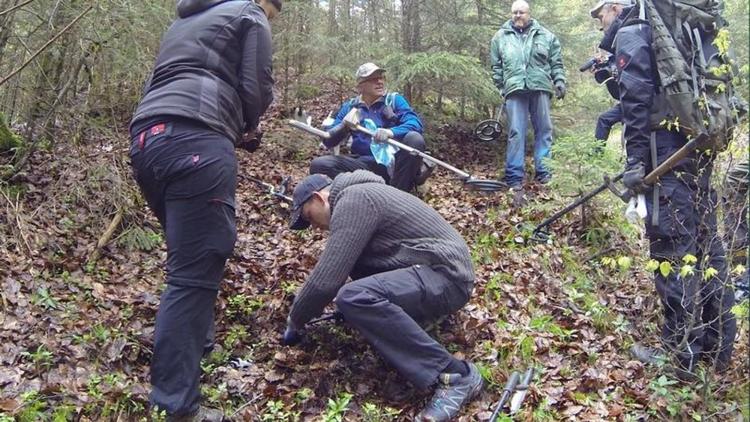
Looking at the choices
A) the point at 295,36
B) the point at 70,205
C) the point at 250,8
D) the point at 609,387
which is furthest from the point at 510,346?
the point at 295,36

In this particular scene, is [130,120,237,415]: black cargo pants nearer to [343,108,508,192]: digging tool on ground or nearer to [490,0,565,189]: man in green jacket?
[343,108,508,192]: digging tool on ground

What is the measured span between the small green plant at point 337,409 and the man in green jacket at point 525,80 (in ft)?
15.2

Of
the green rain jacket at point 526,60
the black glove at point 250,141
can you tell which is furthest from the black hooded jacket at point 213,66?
the green rain jacket at point 526,60

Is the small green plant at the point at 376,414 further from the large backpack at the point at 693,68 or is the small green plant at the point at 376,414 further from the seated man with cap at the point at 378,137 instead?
the seated man with cap at the point at 378,137

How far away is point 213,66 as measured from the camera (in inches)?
141

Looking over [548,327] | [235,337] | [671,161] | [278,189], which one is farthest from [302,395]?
[278,189]

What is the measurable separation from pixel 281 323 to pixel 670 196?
9.60 feet

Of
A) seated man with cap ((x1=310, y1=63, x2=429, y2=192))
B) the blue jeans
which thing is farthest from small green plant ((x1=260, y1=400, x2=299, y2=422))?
the blue jeans

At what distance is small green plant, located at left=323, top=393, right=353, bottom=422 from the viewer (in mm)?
3516

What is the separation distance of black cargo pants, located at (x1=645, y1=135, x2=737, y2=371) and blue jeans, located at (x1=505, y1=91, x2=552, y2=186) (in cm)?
352

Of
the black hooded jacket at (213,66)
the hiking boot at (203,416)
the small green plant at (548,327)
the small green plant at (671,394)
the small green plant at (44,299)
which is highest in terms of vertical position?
the black hooded jacket at (213,66)

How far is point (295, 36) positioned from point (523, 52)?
4000 millimetres

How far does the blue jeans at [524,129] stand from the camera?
25.1 feet

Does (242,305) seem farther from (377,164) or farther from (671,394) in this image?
(671,394)
